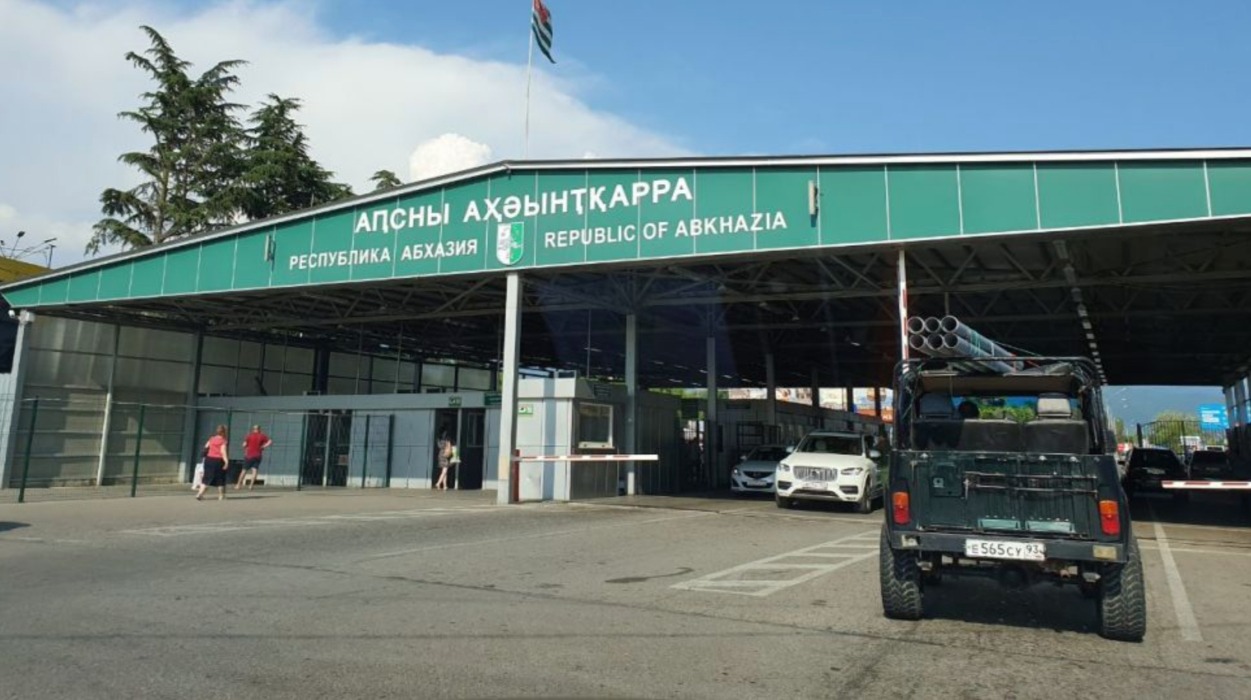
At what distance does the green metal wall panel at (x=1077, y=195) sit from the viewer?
14883 millimetres

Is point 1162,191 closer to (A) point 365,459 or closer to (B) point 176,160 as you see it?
(A) point 365,459

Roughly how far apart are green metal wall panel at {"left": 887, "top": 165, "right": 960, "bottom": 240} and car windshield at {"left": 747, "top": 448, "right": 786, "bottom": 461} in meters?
9.86

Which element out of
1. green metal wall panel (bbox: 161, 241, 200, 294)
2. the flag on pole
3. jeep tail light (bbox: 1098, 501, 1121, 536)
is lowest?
jeep tail light (bbox: 1098, 501, 1121, 536)

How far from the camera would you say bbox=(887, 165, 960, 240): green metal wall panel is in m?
16.1

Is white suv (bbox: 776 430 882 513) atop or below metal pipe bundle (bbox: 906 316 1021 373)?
below

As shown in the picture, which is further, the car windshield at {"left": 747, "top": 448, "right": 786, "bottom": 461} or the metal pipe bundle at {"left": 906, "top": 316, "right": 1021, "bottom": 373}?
the car windshield at {"left": 747, "top": 448, "right": 786, "bottom": 461}

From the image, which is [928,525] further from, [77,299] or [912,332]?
[77,299]

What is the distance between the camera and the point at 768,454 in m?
24.9

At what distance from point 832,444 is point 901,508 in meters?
12.9

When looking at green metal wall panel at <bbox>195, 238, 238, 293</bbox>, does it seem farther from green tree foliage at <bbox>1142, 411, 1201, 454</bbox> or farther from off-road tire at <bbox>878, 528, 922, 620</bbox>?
green tree foliage at <bbox>1142, 411, 1201, 454</bbox>

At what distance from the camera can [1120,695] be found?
5086mm

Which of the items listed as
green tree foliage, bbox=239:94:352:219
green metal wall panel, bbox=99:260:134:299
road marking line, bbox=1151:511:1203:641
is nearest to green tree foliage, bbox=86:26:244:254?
green tree foliage, bbox=239:94:352:219

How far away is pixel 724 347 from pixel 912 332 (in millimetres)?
26273

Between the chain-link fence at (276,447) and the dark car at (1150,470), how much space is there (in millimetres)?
20405
